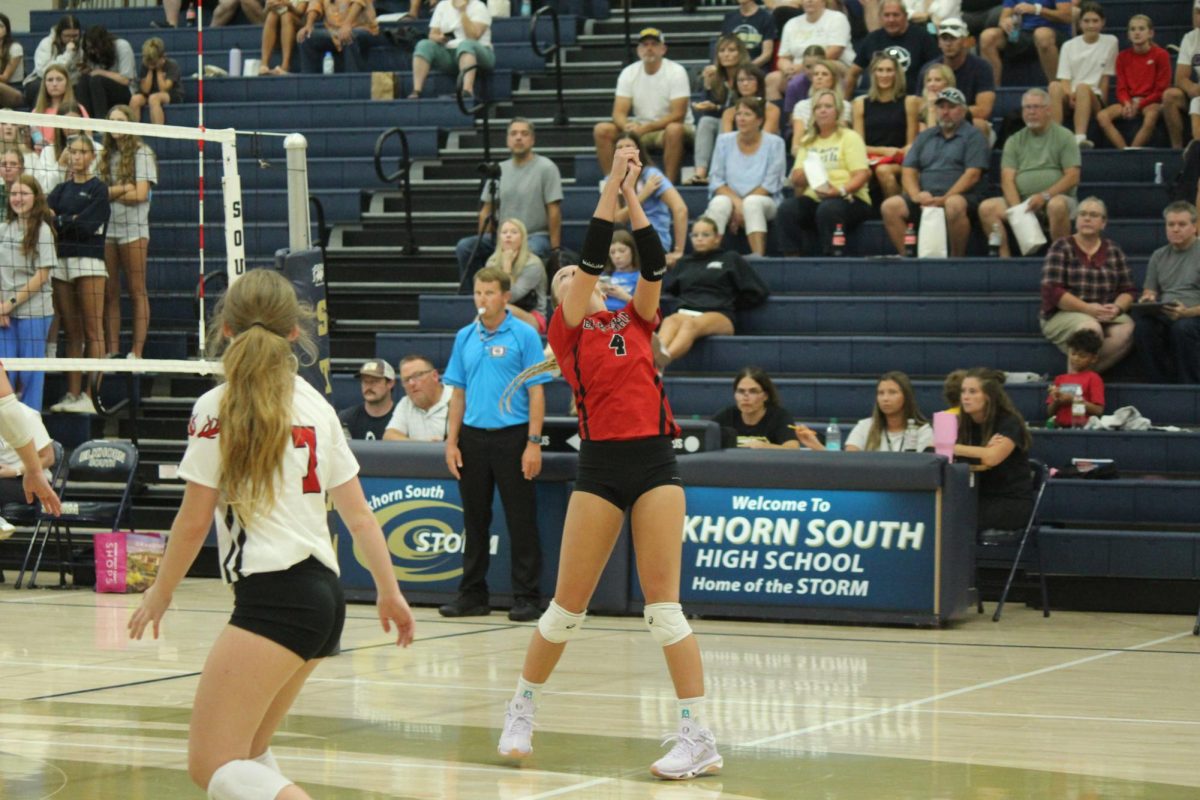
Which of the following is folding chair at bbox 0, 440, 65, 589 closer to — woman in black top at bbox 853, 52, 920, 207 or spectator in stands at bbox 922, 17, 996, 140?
woman in black top at bbox 853, 52, 920, 207

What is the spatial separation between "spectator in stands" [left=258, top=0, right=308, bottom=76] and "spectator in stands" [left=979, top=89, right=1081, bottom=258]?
315 inches

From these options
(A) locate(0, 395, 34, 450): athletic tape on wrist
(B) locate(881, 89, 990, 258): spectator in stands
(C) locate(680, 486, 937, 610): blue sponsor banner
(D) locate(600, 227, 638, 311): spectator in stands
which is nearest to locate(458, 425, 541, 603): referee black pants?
(C) locate(680, 486, 937, 610): blue sponsor banner

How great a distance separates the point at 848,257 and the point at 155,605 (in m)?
10.1

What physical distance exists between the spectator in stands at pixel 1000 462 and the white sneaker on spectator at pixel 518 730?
514 centimetres

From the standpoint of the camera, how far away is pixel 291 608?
4270mm

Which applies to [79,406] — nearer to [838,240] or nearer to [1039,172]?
[838,240]

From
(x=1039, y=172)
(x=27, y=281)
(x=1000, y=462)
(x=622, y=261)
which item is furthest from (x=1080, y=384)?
(x=27, y=281)

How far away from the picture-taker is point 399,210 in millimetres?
16406

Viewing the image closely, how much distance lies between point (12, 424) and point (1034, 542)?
6.70 m

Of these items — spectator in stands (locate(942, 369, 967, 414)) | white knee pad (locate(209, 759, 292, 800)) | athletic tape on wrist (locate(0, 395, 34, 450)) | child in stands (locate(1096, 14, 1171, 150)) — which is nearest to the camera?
white knee pad (locate(209, 759, 292, 800))

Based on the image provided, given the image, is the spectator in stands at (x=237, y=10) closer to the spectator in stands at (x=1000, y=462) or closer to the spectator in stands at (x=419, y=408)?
the spectator in stands at (x=419, y=408)

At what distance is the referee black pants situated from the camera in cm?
1050

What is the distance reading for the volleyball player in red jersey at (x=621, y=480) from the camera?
619cm

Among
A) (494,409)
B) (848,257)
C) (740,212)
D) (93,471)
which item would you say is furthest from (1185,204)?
(93,471)
